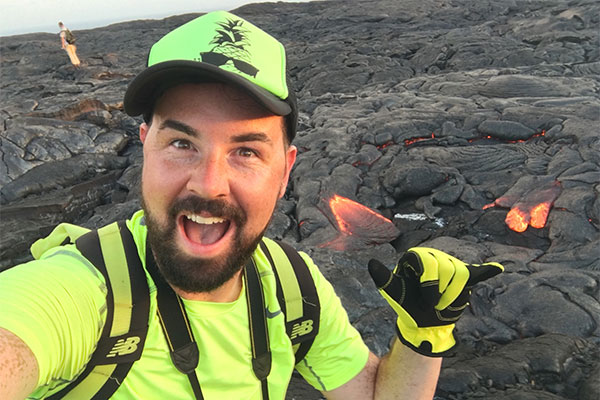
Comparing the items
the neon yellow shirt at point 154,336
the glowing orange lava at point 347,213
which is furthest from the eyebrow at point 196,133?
the glowing orange lava at point 347,213

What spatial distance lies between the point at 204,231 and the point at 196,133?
0.44 meters

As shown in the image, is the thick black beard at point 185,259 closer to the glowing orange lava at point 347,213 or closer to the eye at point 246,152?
the eye at point 246,152

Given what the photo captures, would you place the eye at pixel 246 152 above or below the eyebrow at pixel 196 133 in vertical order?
below

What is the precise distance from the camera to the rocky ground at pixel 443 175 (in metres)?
5.10

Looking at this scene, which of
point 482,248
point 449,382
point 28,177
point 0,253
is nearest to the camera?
point 449,382

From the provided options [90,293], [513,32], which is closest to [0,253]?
[90,293]

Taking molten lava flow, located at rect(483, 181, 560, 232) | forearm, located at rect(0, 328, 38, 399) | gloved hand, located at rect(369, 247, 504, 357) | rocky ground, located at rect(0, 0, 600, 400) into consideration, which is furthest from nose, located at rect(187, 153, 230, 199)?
molten lava flow, located at rect(483, 181, 560, 232)

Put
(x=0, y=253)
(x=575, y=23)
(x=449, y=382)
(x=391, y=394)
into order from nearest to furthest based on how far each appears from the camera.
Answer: (x=391, y=394) → (x=449, y=382) → (x=0, y=253) → (x=575, y=23)

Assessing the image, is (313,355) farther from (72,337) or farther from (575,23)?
(575,23)

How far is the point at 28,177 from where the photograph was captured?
443 inches

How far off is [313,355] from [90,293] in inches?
49.7

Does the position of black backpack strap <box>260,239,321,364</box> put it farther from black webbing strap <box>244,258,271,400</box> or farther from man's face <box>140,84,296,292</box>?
man's face <box>140,84,296,292</box>

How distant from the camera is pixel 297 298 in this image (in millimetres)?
2098

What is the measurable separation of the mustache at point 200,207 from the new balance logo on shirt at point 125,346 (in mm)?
537
